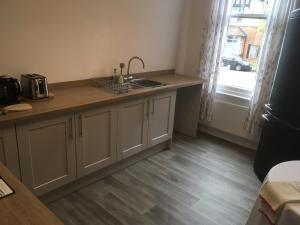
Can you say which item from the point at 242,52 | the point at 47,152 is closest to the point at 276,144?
the point at 242,52

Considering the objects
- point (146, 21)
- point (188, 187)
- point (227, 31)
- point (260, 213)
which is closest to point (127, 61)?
point (146, 21)

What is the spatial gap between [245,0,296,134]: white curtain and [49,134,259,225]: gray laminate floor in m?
0.53

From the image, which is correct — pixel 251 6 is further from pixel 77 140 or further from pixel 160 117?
pixel 77 140

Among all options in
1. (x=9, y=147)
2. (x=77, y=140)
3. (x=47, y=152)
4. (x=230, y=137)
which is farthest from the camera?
(x=230, y=137)

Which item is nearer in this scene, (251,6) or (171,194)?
(171,194)

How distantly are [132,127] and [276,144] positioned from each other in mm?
1400

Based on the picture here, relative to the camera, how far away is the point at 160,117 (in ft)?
9.64

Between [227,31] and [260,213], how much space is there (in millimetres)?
2457

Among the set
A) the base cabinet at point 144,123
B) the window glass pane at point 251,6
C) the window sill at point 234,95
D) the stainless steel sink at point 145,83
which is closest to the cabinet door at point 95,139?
the base cabinet at point 144,123

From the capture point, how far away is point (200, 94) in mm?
3457

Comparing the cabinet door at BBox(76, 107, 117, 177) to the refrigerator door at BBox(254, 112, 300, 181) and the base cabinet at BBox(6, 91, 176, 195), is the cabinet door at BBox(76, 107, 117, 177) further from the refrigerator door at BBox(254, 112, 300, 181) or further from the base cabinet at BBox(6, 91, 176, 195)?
the refrigerator door at BBox(254, 112, 300, 181)

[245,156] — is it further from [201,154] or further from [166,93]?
[166,93]

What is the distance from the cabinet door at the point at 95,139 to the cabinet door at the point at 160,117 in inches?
21.5

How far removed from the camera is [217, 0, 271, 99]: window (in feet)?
10.1
